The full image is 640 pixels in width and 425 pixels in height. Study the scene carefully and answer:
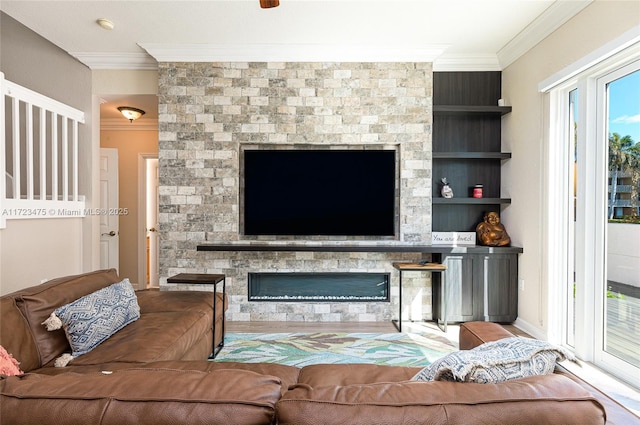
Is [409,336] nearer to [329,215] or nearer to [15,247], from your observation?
[329,215]

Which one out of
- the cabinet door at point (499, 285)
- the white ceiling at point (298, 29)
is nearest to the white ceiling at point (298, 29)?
the white ceiling at point (298, 29)

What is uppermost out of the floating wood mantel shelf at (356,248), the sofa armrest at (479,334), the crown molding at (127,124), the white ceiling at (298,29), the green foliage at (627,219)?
the white ceiling at (298,29)

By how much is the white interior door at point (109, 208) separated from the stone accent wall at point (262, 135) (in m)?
1.98

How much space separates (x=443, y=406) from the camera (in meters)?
0.81

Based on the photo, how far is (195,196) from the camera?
156 inches

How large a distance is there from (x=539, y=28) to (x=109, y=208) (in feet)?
19.1

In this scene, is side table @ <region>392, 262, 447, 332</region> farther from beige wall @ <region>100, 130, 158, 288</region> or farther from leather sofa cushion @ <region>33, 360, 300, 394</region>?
beige wall @ <region>100, 130, 158, 288</region>

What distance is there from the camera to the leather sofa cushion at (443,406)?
2.59 feet

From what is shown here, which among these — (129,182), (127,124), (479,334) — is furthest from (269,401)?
(127,124)

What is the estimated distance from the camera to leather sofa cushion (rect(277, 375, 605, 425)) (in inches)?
31.0

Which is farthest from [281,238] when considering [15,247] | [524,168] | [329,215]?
[524,168]

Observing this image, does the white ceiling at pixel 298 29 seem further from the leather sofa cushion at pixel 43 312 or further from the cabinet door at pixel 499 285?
the leather sofa cushion at pixel 43 312

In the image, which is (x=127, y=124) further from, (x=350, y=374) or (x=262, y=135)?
(x=350, y=374)

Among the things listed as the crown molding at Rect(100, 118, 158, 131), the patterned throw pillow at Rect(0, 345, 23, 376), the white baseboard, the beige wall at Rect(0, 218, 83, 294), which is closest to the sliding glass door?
the white baseboard
